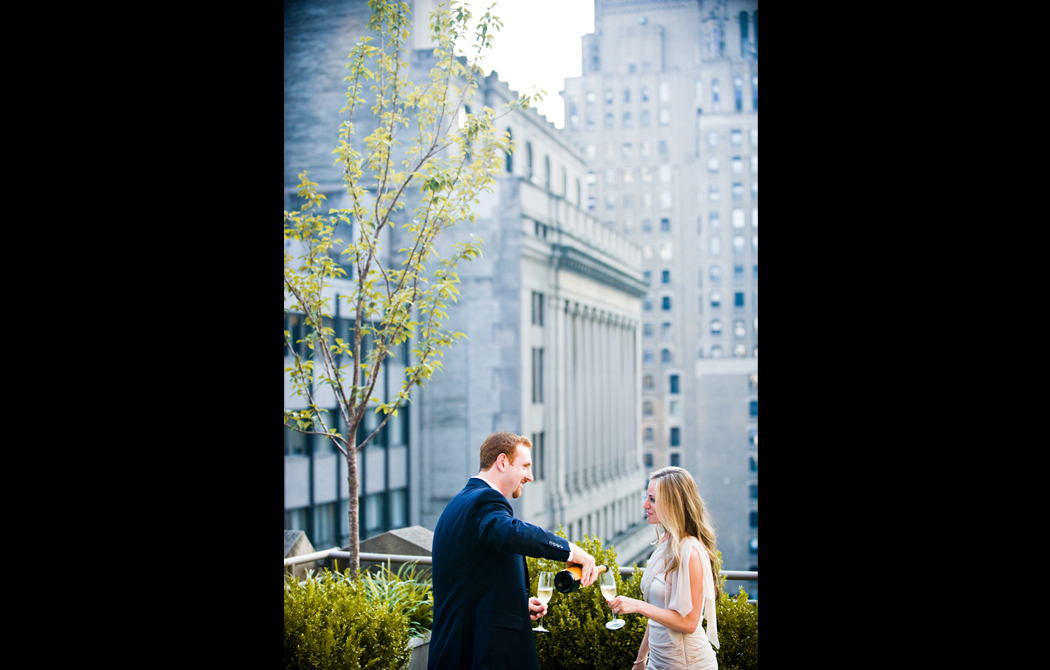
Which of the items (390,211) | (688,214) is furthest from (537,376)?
(390,211)

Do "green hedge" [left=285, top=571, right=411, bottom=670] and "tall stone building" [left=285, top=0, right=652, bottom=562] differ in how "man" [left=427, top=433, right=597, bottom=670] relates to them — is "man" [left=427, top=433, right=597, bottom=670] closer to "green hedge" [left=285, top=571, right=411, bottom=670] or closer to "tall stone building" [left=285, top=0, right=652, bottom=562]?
"green hedge" [left=285, top=571, right=411, bottom=670]

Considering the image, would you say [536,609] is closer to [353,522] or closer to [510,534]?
[510,534]

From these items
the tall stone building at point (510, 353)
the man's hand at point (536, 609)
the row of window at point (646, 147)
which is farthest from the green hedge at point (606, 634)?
the row of window at point (646, 147)

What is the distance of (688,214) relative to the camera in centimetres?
7094

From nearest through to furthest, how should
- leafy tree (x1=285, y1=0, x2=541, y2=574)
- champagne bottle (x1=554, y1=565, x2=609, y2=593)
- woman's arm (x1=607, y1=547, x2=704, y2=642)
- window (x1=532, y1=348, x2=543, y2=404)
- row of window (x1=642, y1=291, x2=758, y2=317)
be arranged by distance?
woman's arm (x1=607, y1=547, x2=704, y2=642)
champagne bottle (x1=554, y1=565, x2=609, y2=593)
leafy tree (x1=285, y1=0, x2=541, y2=574)
window (x1=532, y1=348, x2=543, y2=404)
row of window (x1=642, y1=291, x2=758, y2=317)

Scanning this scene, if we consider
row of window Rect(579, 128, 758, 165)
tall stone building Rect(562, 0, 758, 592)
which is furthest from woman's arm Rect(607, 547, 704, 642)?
row of window Rect(579, 128, 758, 165)

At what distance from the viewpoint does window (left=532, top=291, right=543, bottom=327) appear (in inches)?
1570

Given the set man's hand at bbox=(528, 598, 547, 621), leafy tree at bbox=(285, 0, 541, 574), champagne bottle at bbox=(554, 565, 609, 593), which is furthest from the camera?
leafy tree at bbox=(285, 0, 541, 574)

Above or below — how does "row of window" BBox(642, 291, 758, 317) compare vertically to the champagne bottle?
above

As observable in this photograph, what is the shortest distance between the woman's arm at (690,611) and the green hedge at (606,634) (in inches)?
43.5

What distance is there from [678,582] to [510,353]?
117ft
